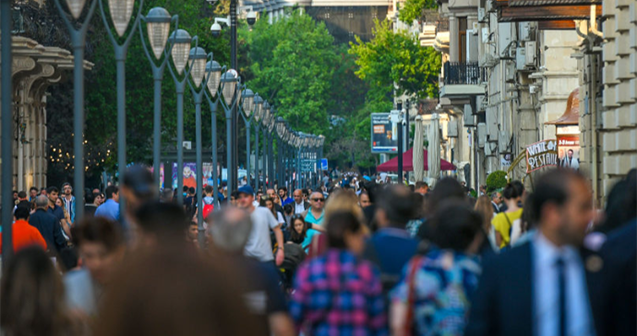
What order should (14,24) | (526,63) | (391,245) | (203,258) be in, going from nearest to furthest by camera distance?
(203,258), (391,245), (14,24), (526,63)

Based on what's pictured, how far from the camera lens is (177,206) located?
17.6 ft

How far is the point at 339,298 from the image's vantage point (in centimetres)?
693

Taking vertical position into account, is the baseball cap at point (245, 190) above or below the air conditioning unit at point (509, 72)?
below

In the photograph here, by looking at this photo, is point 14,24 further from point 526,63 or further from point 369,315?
point 369,315

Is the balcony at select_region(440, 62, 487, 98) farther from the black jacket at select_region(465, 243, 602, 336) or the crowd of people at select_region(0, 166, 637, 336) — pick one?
the black jacket at select_region(465, 243, 602, 336)

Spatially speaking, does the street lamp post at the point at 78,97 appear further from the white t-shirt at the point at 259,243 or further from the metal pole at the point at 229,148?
the metal pole at the point at 229,148

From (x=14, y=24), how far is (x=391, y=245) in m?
25.4

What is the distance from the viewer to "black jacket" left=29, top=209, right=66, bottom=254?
56.7 feet

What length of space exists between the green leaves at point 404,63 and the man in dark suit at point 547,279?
6049cm

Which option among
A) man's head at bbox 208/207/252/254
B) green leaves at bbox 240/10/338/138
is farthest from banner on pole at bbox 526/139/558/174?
green leaves at bbox 240/10/338/138

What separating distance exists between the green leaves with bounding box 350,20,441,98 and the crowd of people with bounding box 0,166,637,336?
5806 cm

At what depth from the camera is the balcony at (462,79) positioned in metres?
49.3

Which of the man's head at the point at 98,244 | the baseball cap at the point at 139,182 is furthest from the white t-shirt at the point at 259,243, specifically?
the man's head at the point at 98,244

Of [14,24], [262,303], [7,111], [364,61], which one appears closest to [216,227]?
[262,303]
